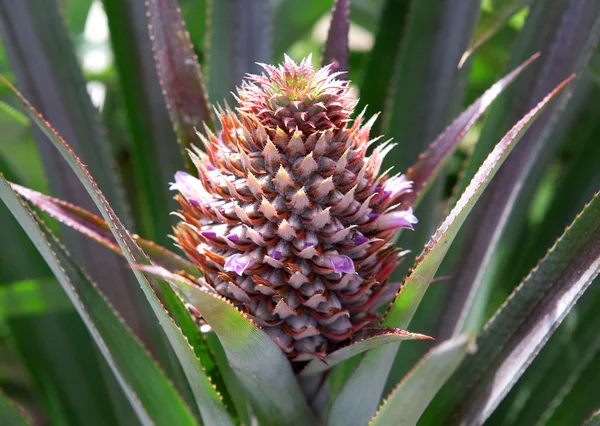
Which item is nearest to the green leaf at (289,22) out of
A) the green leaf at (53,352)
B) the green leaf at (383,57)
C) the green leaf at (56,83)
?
the green leaf at (383,57)

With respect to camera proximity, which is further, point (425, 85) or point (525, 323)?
point (425, 85)

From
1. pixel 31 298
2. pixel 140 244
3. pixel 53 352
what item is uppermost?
pixel 140 244

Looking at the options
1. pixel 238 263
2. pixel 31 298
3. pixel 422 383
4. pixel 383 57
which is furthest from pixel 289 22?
pixel 422 383

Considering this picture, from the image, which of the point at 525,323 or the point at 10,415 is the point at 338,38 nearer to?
the point at 525,323

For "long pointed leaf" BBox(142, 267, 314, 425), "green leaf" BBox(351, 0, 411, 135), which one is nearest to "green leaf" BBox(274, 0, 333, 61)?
"green leaf" BBox(351, 0, 411, 135)

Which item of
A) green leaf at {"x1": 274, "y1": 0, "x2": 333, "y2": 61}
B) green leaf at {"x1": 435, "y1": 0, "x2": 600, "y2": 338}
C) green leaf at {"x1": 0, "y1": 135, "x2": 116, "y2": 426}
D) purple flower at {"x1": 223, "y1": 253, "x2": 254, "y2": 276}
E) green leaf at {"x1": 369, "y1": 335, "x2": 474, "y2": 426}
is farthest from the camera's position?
green leaf at {"x1": 274, "y1": 0, "x2": 333, "y2": 61}

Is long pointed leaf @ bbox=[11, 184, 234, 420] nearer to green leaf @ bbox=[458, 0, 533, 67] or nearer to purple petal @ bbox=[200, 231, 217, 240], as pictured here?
purple petal @ bbox=[200, 231, 217, 240]
